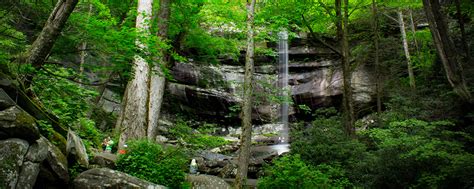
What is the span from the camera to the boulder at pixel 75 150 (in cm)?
580

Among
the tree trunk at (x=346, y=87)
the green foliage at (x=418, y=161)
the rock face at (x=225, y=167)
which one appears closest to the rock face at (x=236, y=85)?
the rock face at (x=225, y=167)

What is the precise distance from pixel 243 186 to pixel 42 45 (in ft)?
21.1

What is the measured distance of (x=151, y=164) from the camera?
7.24 meters

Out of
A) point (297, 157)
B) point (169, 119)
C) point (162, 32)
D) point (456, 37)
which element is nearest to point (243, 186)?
point (297, 157)

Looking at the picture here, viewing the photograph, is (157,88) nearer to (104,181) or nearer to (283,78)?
(104,181)

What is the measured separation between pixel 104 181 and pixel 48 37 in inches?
103

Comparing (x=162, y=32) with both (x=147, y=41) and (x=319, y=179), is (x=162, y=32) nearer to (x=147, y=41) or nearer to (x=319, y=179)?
(x=147, y=41)

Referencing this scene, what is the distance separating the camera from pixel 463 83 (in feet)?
29.0

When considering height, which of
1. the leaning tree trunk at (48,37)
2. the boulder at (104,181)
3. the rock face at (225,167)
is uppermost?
the leaning tree trunk at (48,37)

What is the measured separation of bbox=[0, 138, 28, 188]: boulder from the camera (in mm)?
3975

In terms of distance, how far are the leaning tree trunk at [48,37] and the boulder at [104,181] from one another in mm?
1824

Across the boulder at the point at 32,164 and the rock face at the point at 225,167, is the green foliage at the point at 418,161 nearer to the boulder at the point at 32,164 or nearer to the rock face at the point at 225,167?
the rock face at the point at 225,167

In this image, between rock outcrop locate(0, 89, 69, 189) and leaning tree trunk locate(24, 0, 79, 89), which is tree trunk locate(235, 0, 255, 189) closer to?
rock outcrop locate(0, 89, 69, 189)

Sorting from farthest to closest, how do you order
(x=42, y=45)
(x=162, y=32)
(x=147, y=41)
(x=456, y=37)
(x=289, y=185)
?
(x=456, y=37) < (x=162, y=32) < (x=289, y=185) < (x=147, y=41) < (x=42, y=45)
